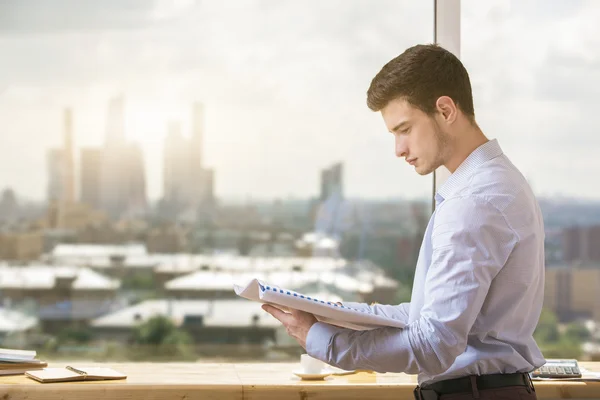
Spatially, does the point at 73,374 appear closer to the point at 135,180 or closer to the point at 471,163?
the point at 471,163

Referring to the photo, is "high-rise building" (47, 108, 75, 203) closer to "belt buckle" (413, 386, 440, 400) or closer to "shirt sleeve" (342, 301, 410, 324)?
"shirt sleeve" (342, 301, 410, 324)

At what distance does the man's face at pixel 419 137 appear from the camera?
1517 mm

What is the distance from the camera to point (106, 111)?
16.5 ft

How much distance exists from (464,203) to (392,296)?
380 cm

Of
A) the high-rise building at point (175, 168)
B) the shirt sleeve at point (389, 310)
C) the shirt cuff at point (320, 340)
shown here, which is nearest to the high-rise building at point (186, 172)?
the high-rise building at point (175, 168)

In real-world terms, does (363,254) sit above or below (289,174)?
below

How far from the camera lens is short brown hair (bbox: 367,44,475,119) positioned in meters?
1.50

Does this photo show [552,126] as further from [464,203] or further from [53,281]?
[464,203]

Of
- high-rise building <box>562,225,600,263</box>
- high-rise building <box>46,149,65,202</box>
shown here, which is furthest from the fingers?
high-rise building <box>562,225,600,263</box>

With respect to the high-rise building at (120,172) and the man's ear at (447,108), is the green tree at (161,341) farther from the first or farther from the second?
the man's ear at (447,108)

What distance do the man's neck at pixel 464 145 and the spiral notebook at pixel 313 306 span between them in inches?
13.7

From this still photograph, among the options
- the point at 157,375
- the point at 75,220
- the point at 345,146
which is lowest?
the point at 157,375

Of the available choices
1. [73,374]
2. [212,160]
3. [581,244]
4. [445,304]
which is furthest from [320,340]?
[581,244]

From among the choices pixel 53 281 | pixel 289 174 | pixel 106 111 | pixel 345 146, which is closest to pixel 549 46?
pixel 345 146
